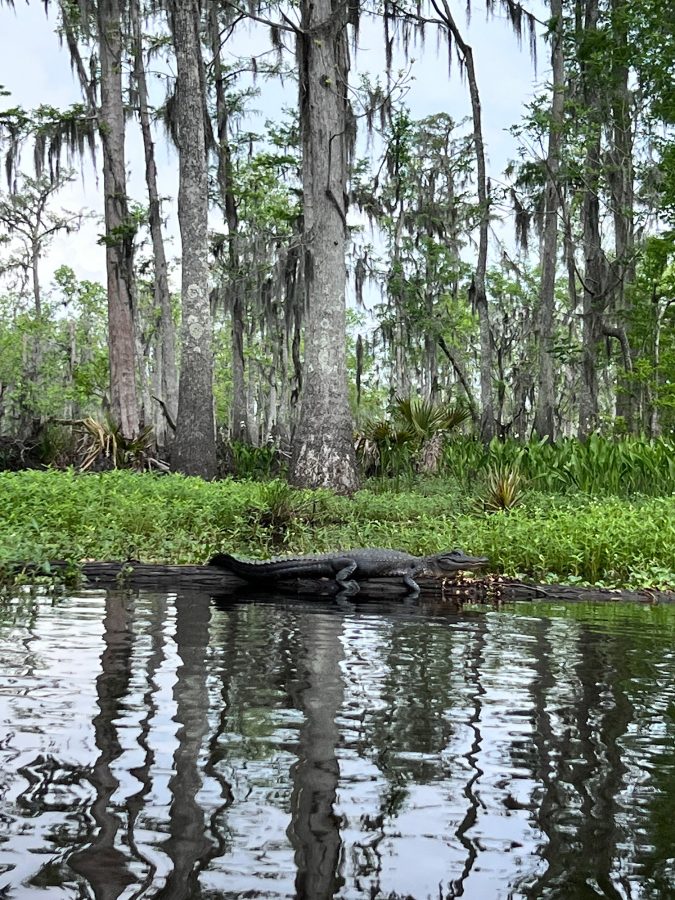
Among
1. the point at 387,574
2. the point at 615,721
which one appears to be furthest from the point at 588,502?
the point at 615,721

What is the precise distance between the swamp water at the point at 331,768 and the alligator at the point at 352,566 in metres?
2.83

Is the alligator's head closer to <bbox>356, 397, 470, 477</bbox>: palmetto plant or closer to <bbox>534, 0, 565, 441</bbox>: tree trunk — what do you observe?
<bbox>356, 397, 470, 477</bbox>: palmetto plant

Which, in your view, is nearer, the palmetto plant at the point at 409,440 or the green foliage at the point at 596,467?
the green foliage at the point at 596,467

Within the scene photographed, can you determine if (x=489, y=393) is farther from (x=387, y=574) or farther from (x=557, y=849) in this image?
(x=557, y=849)

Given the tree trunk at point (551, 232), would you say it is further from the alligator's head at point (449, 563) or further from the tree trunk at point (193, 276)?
the alligator's head at point (449, 563)

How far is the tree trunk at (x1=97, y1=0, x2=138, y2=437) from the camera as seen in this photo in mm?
19250

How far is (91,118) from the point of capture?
2016cm

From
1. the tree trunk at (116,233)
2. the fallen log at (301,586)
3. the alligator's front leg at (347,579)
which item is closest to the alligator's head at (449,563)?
the fallen log at (301,586)

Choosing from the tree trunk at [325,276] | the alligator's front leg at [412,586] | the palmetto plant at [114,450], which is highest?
the tree trunk at [325,276]

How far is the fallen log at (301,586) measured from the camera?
7.78 metres

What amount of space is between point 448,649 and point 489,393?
21181mm

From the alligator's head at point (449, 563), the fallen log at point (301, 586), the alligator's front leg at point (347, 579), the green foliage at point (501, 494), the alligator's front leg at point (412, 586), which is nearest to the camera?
the fallen log at point (301, 586)

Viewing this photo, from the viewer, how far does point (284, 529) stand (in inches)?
405

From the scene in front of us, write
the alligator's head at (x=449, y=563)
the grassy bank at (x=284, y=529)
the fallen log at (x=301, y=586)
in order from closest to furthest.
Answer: the fallen log at (x=301, y=586) → the alligator's head at (x=449, y=563) → the grassy bank at (x=284, y=529)
